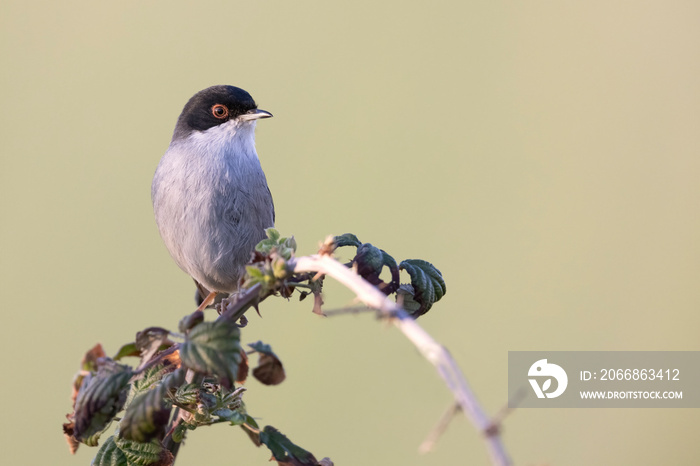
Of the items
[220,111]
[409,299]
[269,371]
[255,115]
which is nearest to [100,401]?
[269,371]

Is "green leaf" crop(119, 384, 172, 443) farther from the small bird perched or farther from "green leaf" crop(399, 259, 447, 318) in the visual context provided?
the small bird perched

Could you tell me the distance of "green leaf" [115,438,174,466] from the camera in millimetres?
1835

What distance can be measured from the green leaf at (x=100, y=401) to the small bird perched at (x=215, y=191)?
8.59ft

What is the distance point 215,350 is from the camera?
1534mm

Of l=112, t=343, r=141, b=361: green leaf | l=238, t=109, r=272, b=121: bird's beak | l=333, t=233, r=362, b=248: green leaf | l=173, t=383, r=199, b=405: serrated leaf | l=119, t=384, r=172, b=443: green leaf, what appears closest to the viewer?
l=119, t=384, r=172, b=443: green leaf

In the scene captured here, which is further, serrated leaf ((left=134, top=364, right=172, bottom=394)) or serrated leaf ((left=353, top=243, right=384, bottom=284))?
serrated leaf ((left=134, top=364, right=172, bottom=394))

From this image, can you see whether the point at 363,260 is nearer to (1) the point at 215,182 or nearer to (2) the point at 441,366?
(2) the point at 441,366

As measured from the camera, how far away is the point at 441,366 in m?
0.96

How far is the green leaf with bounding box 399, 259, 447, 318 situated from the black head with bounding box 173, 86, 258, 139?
3070 millimetres

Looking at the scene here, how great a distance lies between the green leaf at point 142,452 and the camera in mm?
1835

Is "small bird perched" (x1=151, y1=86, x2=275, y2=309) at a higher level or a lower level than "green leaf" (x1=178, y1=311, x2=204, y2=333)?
higher

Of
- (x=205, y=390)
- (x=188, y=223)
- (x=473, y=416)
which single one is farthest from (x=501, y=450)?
(x=188, y=223)

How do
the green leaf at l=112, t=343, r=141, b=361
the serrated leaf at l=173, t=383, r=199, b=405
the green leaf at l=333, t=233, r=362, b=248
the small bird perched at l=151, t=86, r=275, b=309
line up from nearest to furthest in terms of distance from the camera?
the serrated leaf at l=173, t=383, r=199, b=405
the green leaf at l=112, t=343, r=141, b=361
the green leaf at l=333, t=233, r=362, b=248
the small bird perched at l=151, t=86, r=275, b=309

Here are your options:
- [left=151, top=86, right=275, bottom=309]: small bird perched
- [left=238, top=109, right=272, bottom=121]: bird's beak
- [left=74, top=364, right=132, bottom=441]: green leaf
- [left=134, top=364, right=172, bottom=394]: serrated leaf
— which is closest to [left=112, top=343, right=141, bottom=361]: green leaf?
[left=134, top=364, right=172, bottom=394]: serrated leaf
